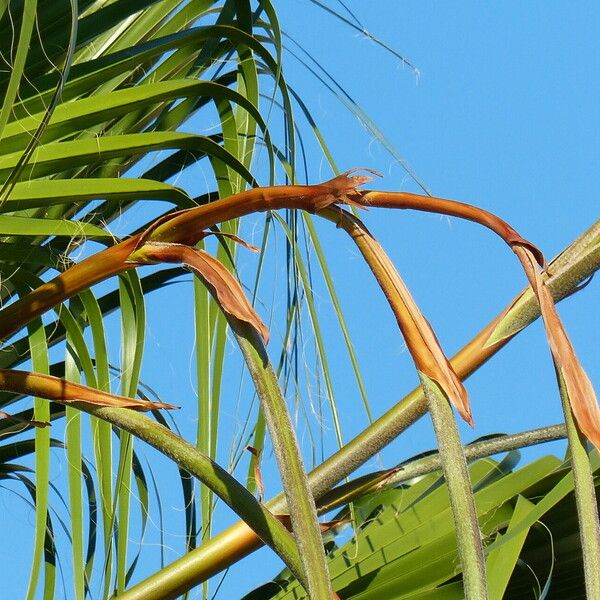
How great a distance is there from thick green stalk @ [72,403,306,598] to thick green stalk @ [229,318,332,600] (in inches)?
0.6

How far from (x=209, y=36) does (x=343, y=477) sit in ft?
1.16

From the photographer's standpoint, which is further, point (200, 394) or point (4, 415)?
point (200, 394)

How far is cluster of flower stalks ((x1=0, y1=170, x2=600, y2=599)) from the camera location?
383 mm

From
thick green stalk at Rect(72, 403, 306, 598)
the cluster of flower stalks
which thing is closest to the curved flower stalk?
the cluster of flower stalks

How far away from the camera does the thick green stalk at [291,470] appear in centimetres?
40

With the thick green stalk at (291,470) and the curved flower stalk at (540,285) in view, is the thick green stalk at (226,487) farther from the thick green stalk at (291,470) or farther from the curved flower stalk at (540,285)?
the curved flower stalk at (540,285)

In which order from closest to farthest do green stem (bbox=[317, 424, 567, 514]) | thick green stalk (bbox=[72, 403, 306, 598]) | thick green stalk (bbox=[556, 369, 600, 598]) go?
thick green stalk (bbox=[556, 369, 600, 598]) → thick green stalk (bbox=[72, 403, 306, 598]) → green stem (bbox=[317, 424, 567, 514])

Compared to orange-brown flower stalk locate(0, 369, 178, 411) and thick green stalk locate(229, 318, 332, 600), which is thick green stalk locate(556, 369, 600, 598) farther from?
orange-brown flower stalk locate(0, 369, 178, 411)

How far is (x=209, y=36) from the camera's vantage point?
28.7 inches

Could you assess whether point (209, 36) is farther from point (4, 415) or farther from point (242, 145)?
point (4, 415)

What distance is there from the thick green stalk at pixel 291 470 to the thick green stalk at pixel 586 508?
0.34 ft

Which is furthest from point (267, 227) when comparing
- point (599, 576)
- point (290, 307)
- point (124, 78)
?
point (599, 576)

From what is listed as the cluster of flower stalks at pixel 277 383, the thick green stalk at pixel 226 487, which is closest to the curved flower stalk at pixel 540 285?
the cluster of flower stalks at pixel 277 383

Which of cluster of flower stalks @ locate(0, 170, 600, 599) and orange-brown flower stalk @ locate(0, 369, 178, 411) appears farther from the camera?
orange-brown flower stalk @ locate(0, 369, 178, 411)
